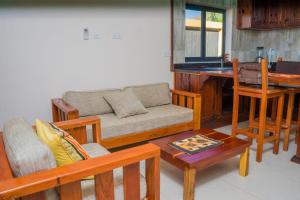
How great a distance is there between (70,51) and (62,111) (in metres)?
0.85

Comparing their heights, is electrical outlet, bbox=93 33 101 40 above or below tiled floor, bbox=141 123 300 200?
above

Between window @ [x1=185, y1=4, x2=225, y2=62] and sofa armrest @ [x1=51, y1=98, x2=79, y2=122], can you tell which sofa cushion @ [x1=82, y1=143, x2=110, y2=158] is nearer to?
sofa armrest @ [x1=51, y1=98, x2=79, y2=122]

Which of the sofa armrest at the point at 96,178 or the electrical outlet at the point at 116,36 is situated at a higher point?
the electrical outlet at the point at 116,36

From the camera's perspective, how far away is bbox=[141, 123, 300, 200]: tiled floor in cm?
202

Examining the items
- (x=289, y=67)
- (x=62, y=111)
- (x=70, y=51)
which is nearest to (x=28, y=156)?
(x=62, y=111)

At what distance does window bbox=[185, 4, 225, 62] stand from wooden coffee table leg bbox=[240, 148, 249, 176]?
87.0 inches

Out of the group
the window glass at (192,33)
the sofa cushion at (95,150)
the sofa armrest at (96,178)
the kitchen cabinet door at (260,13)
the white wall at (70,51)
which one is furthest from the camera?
the kitchen cabinet door at (260,13)

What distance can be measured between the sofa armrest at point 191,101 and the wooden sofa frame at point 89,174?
185cm

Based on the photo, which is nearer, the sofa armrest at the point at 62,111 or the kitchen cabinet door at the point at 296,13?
the sofa armrest at the point at 62,111

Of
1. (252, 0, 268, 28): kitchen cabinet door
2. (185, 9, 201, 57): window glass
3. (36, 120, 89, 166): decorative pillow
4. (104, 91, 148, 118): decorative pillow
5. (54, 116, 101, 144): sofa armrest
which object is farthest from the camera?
(252, 0, 268, 28): kitchen cabinet door

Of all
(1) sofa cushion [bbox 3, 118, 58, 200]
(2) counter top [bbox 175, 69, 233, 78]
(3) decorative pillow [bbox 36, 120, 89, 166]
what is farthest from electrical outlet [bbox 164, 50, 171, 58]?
(1) sofa cushion [bbox 3, 118, 58, 200]

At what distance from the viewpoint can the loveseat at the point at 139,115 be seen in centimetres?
260

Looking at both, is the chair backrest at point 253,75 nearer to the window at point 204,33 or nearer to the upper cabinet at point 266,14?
the window at point 204,33

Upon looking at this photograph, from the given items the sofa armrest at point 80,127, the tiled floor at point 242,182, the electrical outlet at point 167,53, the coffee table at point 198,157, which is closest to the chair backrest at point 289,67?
the tiled floor at point 242,182
